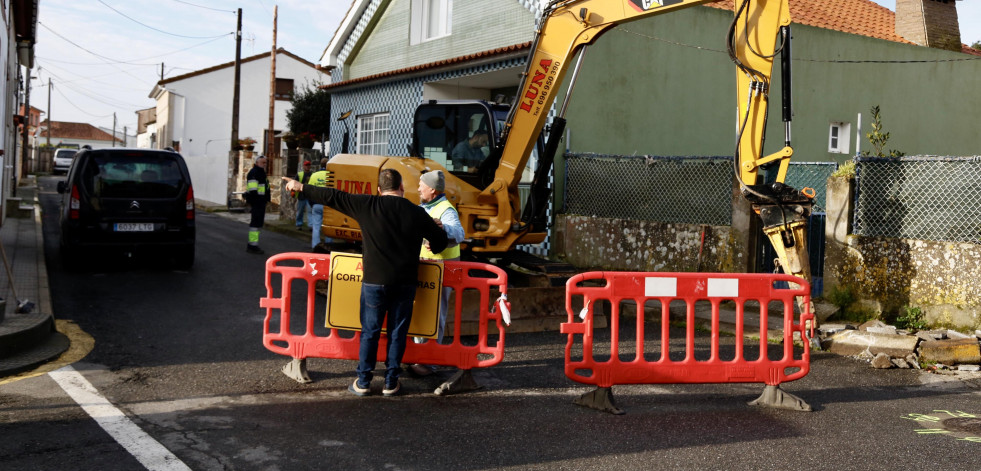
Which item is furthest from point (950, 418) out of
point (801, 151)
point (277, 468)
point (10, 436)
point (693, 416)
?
point (801, 151)

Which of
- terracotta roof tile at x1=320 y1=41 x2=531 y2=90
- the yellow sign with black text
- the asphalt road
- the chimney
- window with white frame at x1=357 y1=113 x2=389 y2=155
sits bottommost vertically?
the asphalt road

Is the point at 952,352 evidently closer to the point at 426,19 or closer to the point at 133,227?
the point at 133,227

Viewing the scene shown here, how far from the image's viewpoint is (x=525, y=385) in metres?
7.12

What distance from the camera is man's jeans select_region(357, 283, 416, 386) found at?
661cm

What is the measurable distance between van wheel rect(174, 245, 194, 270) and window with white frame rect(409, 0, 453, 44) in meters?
9.29

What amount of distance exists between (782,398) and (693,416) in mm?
892

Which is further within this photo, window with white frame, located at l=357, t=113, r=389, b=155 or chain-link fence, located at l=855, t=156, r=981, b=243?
window with white frame, located at l=357, t=113, r=389, b=155

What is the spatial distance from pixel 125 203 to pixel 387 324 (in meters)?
7.39

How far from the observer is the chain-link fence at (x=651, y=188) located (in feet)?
42.0

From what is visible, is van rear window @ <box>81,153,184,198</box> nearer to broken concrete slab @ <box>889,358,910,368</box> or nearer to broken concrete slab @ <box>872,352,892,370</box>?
broken concrete slab @ <box>872,352,892,370</box>

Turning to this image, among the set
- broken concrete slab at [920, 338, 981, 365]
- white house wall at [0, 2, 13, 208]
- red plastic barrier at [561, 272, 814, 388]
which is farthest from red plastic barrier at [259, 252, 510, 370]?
white house wall at [0, 2, 13, 208]

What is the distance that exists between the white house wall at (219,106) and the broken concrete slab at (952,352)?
1589 inches

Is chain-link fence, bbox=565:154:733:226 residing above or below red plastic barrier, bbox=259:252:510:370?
above

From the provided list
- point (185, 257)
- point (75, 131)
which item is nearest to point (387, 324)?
point (185, 257)
